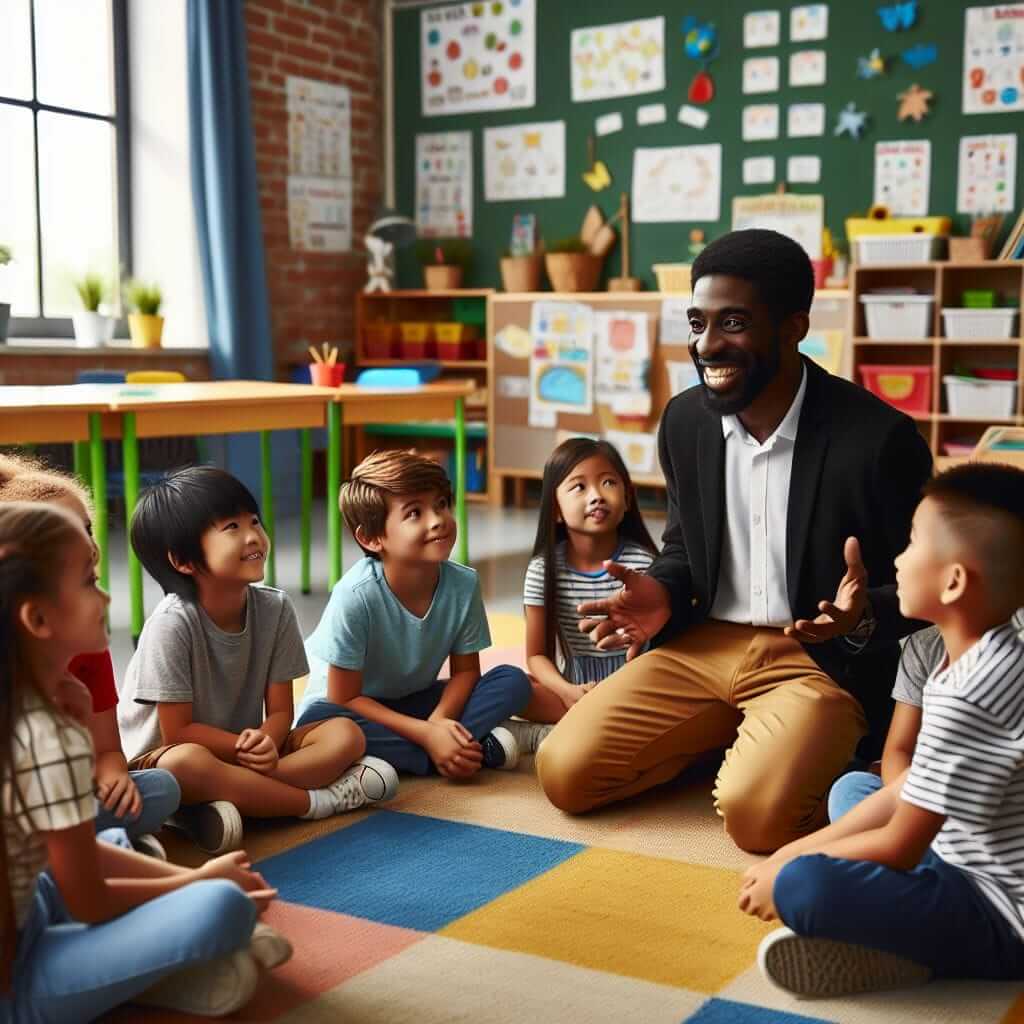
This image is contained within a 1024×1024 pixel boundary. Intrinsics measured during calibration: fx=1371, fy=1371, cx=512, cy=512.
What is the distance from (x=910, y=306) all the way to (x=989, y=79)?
0.97m

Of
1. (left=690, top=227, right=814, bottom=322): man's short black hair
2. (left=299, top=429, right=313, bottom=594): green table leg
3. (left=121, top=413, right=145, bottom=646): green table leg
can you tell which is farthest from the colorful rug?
(left=299, top=429, right=313, bottom=594): green table leg

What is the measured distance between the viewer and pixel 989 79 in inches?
213

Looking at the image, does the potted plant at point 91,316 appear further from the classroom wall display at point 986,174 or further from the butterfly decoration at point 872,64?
the classroom wall display at point 986,174

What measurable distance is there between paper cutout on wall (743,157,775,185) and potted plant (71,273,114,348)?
2738mm

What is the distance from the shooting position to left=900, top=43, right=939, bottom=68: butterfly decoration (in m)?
5.50

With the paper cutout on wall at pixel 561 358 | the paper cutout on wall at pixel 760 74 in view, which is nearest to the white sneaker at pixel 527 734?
the paper cutout on wall at pixel 561 358

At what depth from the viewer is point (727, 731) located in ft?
7.49

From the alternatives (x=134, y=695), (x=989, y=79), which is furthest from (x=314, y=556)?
(x=989, y=79)

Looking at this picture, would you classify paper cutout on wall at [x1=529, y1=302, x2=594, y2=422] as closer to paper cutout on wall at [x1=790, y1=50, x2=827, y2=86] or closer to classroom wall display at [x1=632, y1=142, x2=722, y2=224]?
classroom wall display at [x1=632, y1=142, x2=722, y2=224]

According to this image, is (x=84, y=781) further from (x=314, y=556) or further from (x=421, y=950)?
(x=314, y=556)

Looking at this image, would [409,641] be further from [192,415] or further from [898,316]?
[898,316]

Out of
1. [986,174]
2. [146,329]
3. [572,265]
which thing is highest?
[986,174]

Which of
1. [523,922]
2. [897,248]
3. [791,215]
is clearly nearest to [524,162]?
[791,215]

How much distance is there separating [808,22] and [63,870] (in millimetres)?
5281
